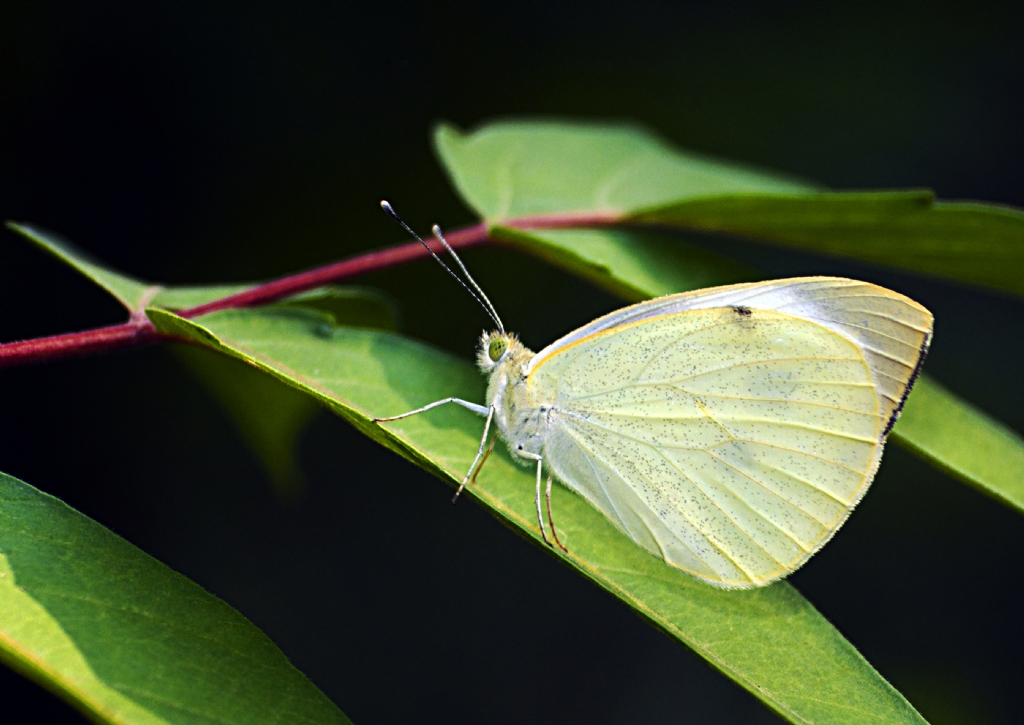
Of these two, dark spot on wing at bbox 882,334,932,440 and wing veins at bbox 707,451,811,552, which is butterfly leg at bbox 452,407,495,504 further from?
dark spot on wing at bbox 882,334,932,440

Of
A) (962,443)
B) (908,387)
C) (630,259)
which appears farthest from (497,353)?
(962,443)

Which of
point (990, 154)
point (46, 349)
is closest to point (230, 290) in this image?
point (46, 349)

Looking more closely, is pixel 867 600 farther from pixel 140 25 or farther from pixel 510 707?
pixel 140 25

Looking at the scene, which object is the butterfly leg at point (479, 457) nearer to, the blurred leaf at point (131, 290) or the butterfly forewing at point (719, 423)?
the butterfly forewing at point (719, 423)

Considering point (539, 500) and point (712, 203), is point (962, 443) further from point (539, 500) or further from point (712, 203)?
point (539, 500)

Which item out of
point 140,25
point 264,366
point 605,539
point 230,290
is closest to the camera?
point 264,366

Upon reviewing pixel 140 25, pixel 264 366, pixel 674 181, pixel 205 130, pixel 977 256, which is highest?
pixel 140 25

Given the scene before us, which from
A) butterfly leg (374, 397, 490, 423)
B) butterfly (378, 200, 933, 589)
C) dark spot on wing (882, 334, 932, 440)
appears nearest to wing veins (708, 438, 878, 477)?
Answer: butterfly (378, 200, 933, 589)

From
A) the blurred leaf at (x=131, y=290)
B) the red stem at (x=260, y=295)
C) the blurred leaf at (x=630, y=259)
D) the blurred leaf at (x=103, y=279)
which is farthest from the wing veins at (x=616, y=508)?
the blurred leaf at (x=103, y=279)
